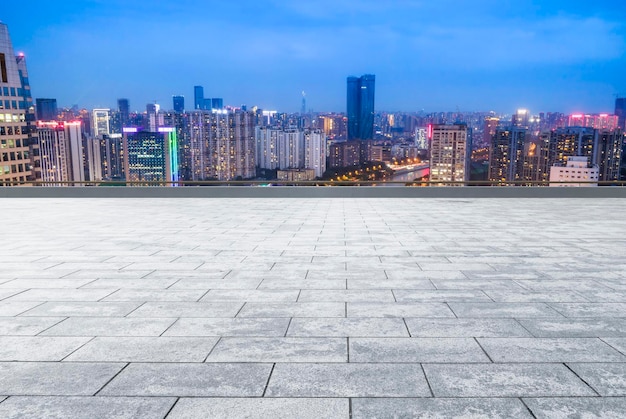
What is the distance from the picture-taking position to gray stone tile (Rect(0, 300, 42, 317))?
13.2 ft

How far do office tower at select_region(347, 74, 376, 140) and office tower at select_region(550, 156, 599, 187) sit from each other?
17348 millimetres

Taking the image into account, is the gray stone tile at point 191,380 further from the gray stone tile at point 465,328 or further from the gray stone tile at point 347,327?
the gray stone tile at point 465,328

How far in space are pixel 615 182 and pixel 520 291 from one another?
12043mm

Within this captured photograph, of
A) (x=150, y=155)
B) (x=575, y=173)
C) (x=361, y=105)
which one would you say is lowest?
(x=575, y=173)

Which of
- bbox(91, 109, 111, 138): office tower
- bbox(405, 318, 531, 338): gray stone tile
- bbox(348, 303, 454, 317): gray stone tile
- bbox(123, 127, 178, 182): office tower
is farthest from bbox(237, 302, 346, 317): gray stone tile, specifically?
bbox(91, 109, 111, 138): office tower

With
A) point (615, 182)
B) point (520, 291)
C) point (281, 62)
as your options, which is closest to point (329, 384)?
point (520, 291)

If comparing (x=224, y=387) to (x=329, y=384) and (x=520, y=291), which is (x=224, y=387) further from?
(x=520, y=291)

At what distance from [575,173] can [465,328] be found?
13803mm

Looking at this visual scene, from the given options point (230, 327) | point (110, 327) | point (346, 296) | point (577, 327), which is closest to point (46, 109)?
point (110, 327)

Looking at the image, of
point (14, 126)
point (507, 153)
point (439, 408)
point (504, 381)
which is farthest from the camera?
point (14, 126)

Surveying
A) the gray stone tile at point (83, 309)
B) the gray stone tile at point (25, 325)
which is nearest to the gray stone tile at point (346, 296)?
the gray stone tile at point (83, 309)

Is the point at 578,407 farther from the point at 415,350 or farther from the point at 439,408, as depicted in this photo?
the point at 415,350

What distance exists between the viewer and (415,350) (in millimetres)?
3189

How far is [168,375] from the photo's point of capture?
2838 mm
